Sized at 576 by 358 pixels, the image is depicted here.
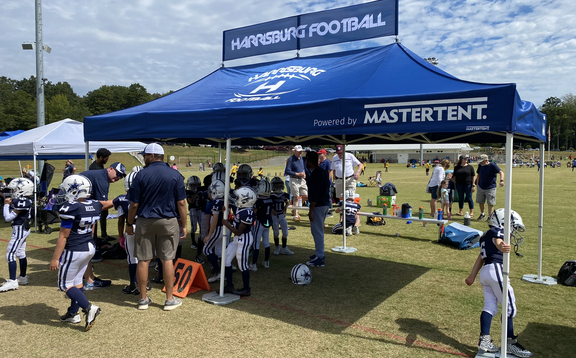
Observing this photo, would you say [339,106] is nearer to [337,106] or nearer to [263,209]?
[337,106]

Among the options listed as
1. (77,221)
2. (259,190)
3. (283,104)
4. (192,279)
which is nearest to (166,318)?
(192,279)

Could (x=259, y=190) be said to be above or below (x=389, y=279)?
above

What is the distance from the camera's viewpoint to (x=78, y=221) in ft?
14.8

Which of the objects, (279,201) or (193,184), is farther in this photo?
(193,184)

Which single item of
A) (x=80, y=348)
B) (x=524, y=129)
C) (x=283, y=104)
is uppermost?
(x=283, y=104)

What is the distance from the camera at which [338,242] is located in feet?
30.4

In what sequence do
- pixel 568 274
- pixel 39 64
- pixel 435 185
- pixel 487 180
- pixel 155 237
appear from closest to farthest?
pixel 155 237 < pixel 568 274 < pixel 487 180 < pixel 435 185 < pixel 39 64

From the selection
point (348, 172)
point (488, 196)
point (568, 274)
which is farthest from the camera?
point (488, 196)

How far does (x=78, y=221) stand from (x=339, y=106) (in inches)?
134

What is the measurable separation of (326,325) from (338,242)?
473 centimetres

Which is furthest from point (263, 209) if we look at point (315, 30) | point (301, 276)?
point (315, 30)

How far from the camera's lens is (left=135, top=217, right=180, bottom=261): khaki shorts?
4.95 meters

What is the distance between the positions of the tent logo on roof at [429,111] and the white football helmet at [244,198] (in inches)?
73.7

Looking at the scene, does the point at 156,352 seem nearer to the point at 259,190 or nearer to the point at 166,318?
the point at 166,318
